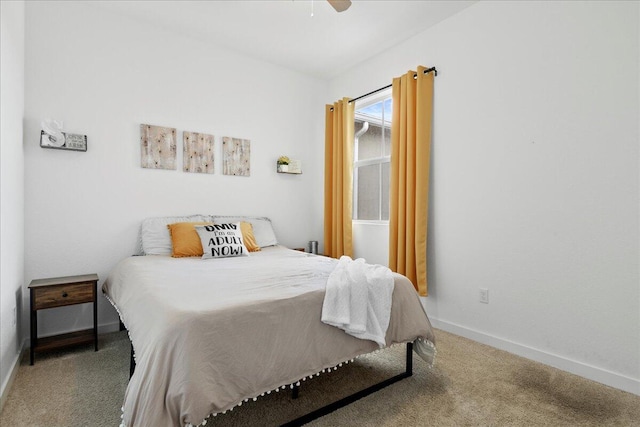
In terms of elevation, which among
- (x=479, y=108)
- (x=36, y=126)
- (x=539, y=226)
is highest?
(x=479, y=108)

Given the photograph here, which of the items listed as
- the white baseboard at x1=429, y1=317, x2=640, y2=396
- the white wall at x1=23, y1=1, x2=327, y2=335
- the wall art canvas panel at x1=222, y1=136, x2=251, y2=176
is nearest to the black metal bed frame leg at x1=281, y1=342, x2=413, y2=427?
the white baseboard at x1=429, y1=317, x2=640, y2=396

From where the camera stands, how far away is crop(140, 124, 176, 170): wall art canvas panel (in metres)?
2.94

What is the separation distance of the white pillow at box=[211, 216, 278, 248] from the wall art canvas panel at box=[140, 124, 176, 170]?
0.68 meters

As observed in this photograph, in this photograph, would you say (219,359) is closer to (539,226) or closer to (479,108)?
(539,226)

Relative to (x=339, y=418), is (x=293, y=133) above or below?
above

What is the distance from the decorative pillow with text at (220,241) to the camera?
269 cm

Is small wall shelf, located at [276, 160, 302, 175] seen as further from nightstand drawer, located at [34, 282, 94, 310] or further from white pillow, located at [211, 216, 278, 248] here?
nightstand drawer, located at [34, 282, 94, 310]

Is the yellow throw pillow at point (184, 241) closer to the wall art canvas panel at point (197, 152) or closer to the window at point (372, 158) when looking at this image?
the wall art canvas panel at point (197, 152)

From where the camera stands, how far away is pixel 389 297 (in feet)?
5.85

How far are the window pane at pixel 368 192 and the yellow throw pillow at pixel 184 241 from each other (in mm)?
1866

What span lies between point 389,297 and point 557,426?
0.96 metres

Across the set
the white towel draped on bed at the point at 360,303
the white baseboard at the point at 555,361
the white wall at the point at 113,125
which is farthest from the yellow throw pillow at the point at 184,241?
the white baseboard at the point at 555,361

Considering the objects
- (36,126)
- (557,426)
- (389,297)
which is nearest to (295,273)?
(389,297)

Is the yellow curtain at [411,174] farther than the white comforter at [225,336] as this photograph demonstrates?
Yes
